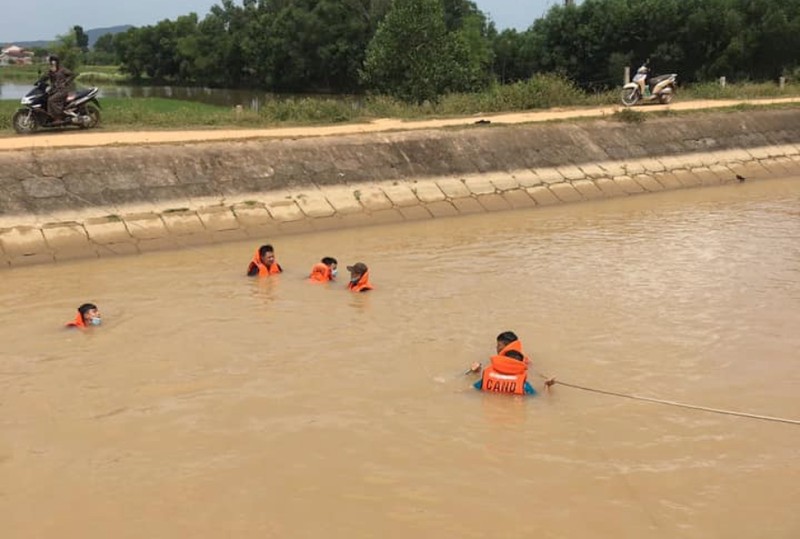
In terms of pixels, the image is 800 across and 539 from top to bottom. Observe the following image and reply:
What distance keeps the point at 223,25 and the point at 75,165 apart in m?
75.5

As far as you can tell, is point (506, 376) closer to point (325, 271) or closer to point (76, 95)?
point (325, 271)

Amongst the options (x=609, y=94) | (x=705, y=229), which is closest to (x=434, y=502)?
(x=705, y=229)

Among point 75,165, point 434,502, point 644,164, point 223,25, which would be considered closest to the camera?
point 434,502

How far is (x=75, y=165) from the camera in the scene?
13.5 m

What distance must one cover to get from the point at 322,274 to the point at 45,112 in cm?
830

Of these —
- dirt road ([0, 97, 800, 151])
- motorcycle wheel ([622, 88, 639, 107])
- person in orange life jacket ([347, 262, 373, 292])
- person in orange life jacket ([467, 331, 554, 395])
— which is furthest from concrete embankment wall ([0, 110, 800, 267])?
person in orange life jacket ([467, 331, 554, 395])

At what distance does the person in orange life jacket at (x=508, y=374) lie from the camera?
686 cm

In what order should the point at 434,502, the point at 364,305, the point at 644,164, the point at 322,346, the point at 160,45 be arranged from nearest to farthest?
the point at 434,502
the point at 322,346
the point at 364,305
the point at 644,164
the point at 160,45

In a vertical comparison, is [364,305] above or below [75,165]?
below

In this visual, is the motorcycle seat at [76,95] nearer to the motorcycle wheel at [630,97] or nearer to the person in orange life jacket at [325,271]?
the person in orange life jacket at [325,271]

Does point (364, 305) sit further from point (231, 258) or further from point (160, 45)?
point (160, 45)

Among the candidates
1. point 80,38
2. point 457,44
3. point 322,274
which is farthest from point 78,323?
point 80,38

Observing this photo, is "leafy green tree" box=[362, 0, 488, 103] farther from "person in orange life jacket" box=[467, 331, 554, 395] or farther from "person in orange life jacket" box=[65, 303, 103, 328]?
"person in orange life jacket" box=[467, 331, 554, 395]

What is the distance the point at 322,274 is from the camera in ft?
35.1
